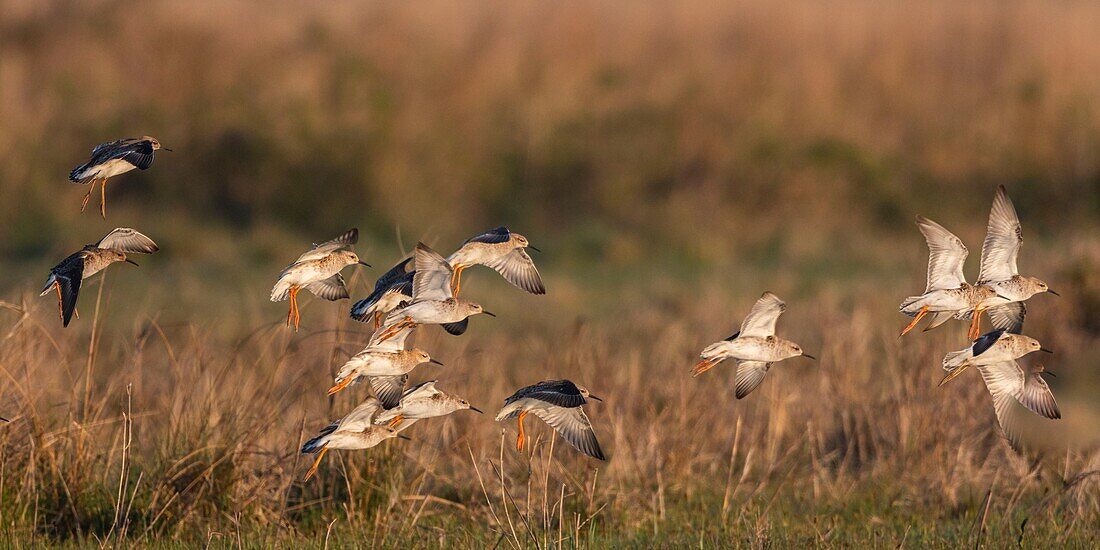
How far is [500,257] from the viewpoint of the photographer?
4430mm

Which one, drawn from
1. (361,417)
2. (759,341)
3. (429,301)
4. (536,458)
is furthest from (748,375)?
(536,458)

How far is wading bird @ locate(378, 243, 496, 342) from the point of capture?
13.4 ft

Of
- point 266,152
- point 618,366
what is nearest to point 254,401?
point 618,366

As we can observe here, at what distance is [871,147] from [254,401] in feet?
50.0

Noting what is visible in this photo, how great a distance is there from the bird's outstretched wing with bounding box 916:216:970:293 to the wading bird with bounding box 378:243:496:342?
1277 mm

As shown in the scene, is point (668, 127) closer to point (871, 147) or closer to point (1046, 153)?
point (871, 147)

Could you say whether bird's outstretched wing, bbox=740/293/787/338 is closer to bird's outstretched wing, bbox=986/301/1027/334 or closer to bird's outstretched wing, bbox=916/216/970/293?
bird's outstretched wing, bbox=916/216/970/293

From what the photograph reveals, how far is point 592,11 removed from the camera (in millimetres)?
23359

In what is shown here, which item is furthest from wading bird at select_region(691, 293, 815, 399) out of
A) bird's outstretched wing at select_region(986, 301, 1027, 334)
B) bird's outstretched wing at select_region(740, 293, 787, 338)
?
bird's outstretched wing at select_region(986, 301, 1027, 334)

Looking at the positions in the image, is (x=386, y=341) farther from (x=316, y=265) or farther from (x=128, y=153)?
(x=128, y=153)

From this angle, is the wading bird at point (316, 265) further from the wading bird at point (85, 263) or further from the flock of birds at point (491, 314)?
the wading bird at point (85, 263)

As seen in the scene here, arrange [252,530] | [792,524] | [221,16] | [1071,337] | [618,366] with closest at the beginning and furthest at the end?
[252,530] < [792,524] < [618,366] < [1071,337] < [221,16]

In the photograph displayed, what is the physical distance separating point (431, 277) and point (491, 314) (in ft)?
0.77

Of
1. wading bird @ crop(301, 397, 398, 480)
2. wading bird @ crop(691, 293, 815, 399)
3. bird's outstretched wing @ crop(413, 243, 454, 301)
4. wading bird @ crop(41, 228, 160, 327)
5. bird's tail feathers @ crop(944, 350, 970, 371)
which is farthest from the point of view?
wading bird @ crop(301, 397, 398, 480)
